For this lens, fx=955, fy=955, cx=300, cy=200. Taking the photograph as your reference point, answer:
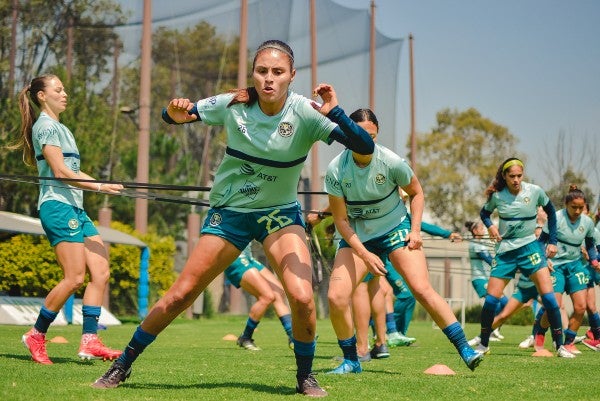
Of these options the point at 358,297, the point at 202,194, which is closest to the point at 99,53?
the point at 202,194

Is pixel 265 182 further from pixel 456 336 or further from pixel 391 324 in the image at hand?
pixel 391 324

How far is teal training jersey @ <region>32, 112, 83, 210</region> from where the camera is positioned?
25.6 feet

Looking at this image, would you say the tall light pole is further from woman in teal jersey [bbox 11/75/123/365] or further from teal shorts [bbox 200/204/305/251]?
teal shorts [bbox 200/204/305/251]

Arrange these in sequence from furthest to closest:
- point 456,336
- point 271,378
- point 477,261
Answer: point 477,261 < point 456,336 < point 271,378

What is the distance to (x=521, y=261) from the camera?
35.2ft

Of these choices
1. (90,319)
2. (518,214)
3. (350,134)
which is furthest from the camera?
(518,214)

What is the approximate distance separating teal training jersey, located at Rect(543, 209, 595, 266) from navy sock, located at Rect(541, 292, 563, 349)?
1706 mm

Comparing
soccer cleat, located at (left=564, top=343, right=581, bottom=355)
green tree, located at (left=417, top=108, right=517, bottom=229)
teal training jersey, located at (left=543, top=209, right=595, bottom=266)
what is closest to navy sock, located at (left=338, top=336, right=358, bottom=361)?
soccer cleat, located at (left=564, top=343, right=581, bottom=355)

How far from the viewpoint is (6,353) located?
8.75m

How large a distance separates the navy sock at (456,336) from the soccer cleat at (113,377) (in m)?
2.58

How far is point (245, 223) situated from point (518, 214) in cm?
559

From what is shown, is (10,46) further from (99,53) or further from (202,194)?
(202,194)

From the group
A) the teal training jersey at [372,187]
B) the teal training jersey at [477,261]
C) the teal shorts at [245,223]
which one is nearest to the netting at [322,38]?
the teal training jersey at [477,261]

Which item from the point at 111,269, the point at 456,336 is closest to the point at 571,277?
the point at 456,336
